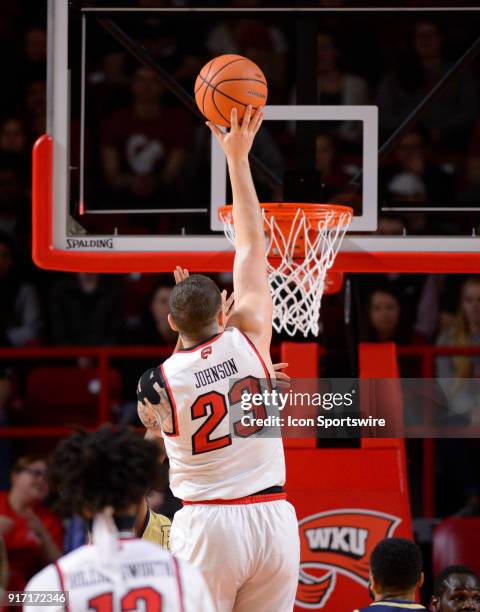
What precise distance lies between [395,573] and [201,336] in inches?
52.3

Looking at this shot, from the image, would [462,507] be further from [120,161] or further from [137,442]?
[137,442]

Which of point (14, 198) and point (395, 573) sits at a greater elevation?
point (14, 198)

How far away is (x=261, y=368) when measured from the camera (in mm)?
4453

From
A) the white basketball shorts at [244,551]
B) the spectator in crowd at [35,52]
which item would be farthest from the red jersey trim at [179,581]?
the spectator in crowd at [35,52]

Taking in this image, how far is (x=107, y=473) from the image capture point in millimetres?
3305

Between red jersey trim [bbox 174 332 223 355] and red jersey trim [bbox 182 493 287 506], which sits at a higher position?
red jersey trim [bbox 174 332 223 355]

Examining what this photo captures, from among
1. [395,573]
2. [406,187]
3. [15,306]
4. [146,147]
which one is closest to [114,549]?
[395,573]

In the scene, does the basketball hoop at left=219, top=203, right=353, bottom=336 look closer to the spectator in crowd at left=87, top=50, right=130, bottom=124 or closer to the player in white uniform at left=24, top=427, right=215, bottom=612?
the player in white uniform at left=24, top=427, right=215, bottom=612

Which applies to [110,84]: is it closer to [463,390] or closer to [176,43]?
[176,43]

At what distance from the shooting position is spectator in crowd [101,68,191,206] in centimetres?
1012

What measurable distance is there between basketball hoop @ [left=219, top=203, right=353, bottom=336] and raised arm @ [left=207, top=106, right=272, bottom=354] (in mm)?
1086

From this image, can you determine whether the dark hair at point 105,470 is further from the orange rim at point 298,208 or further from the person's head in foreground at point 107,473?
the orange rim at point 298,208

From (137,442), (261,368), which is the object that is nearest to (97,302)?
(261,368)

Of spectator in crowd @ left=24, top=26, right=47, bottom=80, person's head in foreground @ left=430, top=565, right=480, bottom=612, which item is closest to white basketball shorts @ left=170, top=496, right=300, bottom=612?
person's head in foreground @ left=430, top=565, right=480, bottom=612
